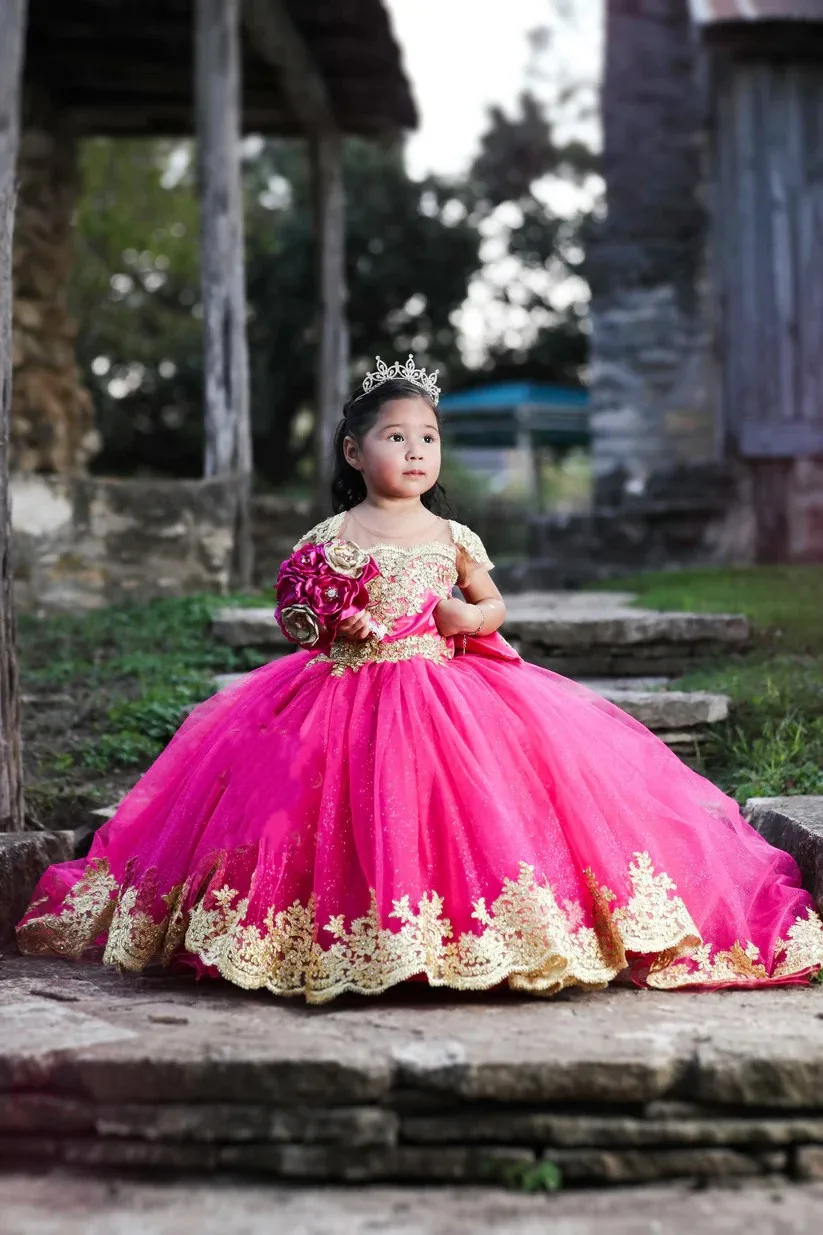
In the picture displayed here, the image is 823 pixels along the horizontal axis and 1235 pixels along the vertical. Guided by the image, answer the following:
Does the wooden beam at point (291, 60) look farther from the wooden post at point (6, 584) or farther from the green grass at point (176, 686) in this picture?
the wooden post at point (6, 584)

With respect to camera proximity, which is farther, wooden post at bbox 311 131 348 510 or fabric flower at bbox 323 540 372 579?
wooden post at bbox 311 131 348 510

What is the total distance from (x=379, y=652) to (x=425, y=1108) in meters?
1.04

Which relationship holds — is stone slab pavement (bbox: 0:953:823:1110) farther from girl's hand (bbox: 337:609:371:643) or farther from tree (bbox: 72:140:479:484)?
tree (bbox: 72:140:479:484)

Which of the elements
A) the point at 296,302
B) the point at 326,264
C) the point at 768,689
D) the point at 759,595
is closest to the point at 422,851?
the point at 768,689

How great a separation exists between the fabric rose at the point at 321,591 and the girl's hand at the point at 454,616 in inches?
5.4

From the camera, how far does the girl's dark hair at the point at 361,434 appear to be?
281 cm

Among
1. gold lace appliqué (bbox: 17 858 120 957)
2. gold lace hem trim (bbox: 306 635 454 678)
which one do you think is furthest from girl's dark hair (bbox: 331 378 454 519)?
gold lace appliqué (bbox: 17 858 120 957)

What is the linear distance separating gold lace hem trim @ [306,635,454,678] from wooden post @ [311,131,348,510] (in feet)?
20.9

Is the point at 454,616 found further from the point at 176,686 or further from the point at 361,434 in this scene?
the point at 176,686

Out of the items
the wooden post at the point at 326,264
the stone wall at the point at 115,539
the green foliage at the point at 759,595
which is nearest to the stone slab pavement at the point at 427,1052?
the green foliage at the point at 759,595

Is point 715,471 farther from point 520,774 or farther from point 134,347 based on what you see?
point 134,347

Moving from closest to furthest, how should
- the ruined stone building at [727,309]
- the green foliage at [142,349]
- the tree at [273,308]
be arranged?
the ruined stone building at [727,309], the green foliage at [142,349], the tree at [273,308]

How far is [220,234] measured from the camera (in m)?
6.80

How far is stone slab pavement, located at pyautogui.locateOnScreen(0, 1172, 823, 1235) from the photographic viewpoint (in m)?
1.71
